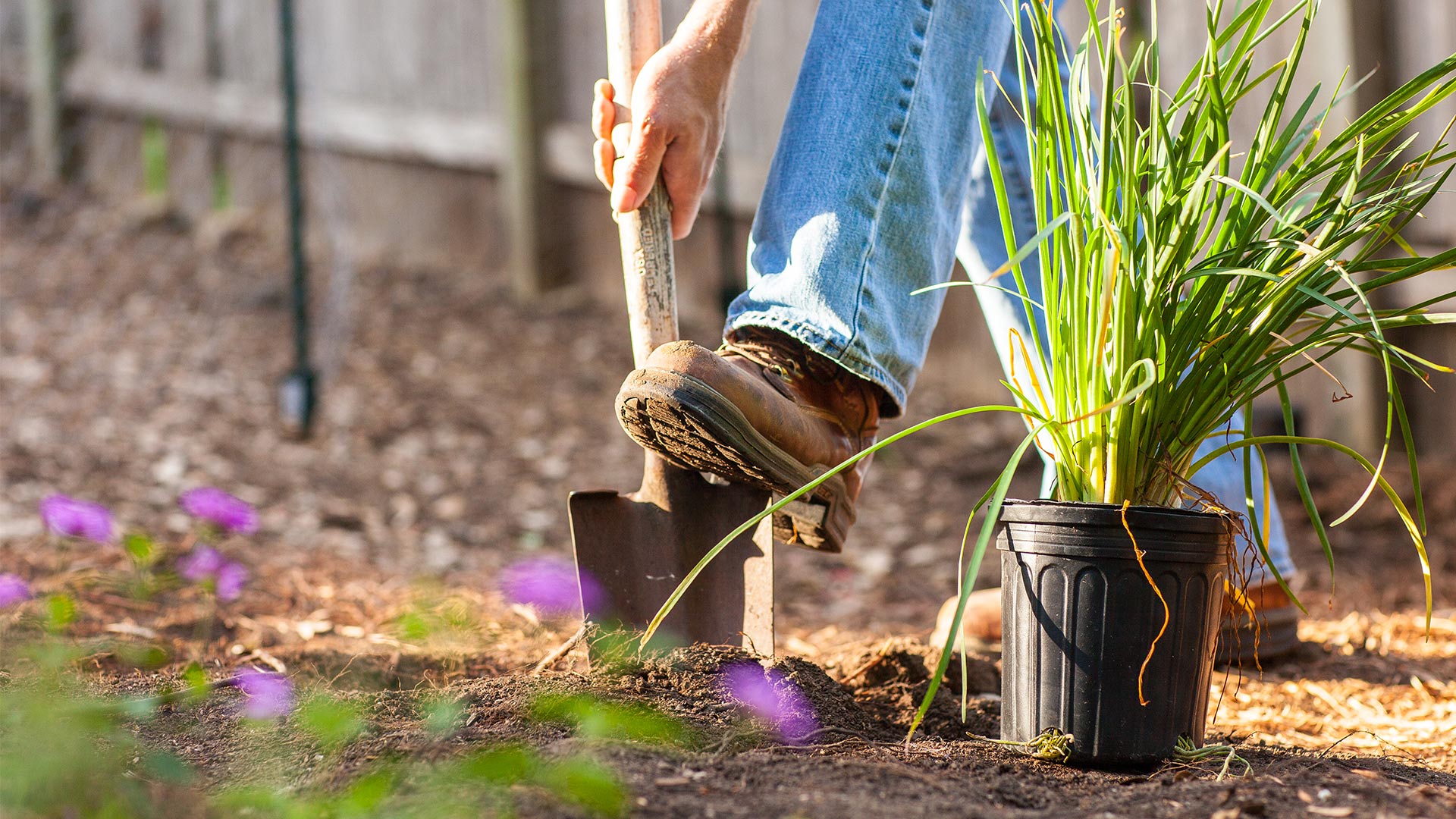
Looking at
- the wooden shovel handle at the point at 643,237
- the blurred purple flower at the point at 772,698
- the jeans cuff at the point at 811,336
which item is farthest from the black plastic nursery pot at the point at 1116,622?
the wooden shovel handle at the point at 643,237

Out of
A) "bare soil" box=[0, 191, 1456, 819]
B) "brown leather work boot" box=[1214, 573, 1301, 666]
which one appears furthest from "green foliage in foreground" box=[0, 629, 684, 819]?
"brown leather work boot" box=[1214, 573, 1301, 666]

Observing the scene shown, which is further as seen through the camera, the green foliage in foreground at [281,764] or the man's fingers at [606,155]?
the man's fingers at [606,155]

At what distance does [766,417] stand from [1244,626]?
2.96 ft

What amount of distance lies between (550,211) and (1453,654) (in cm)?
388

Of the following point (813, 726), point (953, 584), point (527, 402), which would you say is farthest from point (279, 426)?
point (813, 726)

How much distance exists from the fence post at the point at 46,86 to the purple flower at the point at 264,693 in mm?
Answer: 5743

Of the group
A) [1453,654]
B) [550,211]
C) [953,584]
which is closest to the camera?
[1453,654]

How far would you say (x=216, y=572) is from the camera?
1.86 m

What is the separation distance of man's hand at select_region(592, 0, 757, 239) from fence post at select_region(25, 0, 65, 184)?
5743mm

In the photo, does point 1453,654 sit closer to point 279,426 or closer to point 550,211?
point 279,426

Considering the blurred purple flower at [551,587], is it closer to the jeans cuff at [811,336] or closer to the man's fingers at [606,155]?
the jeans cuff at [811,336]

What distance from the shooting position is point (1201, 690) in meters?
1.09

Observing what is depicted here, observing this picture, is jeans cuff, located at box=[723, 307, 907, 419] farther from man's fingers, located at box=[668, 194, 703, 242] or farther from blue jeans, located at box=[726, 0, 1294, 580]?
man's fingers, located at box=[668, 194, 703, 242]

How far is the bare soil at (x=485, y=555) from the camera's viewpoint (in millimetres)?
998
